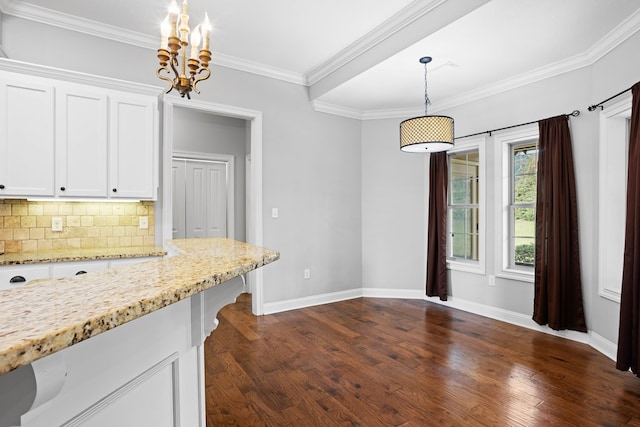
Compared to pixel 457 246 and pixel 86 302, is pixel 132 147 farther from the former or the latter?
pixel 457 246

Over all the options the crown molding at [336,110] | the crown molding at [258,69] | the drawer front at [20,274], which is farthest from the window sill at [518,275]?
the drawer front at [20,274]

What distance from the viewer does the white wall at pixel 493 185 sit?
3.04 meters

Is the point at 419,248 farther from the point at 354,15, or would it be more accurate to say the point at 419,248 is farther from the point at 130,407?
the point at 130,407

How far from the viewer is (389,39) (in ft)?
10.6

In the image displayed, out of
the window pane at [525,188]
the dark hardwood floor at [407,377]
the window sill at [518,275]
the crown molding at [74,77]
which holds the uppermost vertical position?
the crown molding at [74,77]

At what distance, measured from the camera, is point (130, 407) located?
86 centimetres

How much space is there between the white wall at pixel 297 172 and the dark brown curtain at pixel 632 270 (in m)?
2.97

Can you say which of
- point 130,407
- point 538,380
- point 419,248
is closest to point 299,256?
point 419,248

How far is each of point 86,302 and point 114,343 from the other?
7.1 inches

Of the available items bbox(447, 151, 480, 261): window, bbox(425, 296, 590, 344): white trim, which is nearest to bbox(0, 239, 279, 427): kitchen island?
bbox(425, 296, 590, 344): white trim

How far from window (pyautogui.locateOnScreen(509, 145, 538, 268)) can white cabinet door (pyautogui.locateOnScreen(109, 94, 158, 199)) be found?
3.86 m

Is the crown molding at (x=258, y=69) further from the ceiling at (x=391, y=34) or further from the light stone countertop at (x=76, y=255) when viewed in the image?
the light stone countertop at (x=76, y=255)

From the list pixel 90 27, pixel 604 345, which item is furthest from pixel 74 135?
pixel 604 345

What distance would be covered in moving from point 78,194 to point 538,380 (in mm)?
3894
